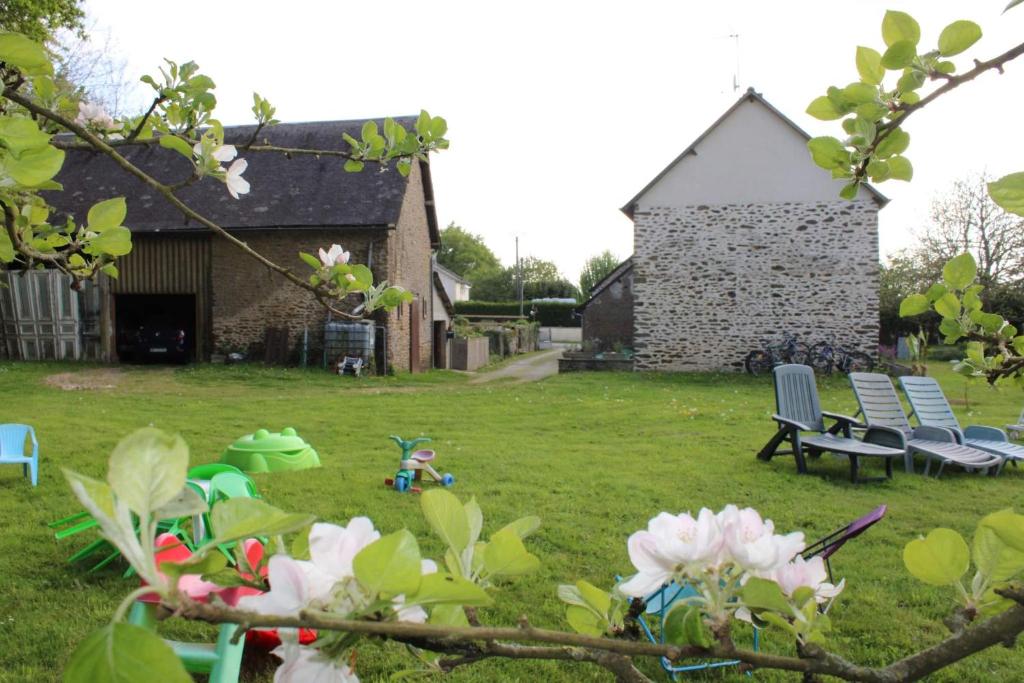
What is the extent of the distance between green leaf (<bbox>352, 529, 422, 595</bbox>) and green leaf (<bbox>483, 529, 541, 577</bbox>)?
0.65ft

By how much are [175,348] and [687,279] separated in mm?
14329

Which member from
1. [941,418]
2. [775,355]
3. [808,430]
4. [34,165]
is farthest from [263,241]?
[34,165]

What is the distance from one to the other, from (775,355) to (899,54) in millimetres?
19143

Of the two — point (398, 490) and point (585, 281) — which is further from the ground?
point (585, 281)

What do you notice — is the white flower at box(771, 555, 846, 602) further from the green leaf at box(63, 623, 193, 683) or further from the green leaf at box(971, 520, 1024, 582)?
the green leaf at box(63, 623, 193, 683)

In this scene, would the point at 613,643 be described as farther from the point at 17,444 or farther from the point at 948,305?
the point at 17,444

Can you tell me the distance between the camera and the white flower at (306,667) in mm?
690

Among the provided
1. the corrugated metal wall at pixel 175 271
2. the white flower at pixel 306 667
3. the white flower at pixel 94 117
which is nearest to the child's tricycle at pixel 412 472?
the white flower at pixel 94 117

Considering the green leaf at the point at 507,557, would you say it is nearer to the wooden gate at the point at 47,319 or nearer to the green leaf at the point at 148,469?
the green leaf at the point at 148,469

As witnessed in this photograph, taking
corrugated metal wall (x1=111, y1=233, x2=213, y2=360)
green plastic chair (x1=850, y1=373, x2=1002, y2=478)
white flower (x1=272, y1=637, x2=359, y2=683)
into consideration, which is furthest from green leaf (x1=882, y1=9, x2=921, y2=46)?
corrugated metal wall (x1=111, y1=233, x2=213, y2=360)

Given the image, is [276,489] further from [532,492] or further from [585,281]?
[585,281]

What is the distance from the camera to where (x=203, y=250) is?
66.5ft

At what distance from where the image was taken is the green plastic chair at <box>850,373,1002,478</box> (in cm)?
795

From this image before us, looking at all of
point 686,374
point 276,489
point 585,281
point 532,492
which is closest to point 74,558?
point 276,489
